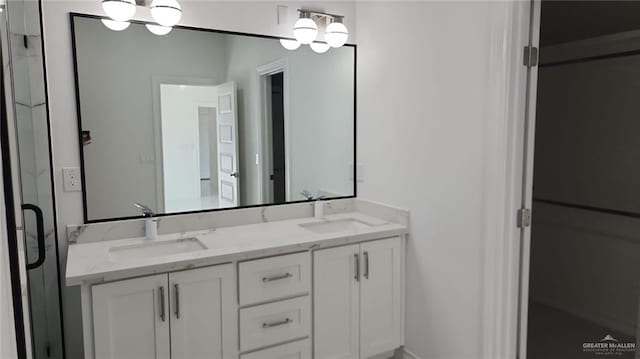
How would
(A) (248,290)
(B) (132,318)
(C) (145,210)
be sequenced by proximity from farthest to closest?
(C) (145,210), (A) (248,290), (B) (132,318)

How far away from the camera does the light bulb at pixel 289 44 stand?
264cm

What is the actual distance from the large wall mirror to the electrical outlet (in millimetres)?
37

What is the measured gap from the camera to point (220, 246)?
2098mm

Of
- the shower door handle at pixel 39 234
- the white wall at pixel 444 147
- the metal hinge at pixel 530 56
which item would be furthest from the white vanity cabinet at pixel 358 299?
the shower door handle at pixel 39 234

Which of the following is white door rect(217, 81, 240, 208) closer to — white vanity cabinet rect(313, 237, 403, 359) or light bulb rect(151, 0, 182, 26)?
light bulb rect(151, 0, 182, 26)

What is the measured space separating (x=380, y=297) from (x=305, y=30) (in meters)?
1.64

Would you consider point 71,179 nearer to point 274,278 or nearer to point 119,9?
point 119,9

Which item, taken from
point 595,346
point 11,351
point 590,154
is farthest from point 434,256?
point 11,351

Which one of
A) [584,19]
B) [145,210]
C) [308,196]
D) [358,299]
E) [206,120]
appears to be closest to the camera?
[145,210]

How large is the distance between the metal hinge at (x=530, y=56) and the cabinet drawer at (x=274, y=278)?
1.39m

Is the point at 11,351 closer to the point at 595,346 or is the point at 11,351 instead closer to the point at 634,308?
the point at 595,346

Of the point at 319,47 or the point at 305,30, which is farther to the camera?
the point at 319,47

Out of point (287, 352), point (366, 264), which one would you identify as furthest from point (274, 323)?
point (366, 264)

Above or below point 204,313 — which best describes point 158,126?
above
